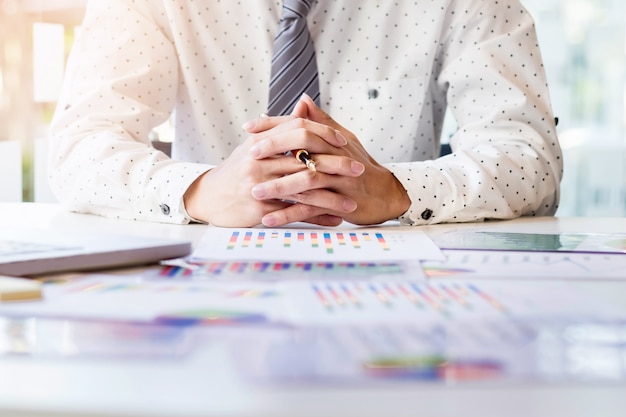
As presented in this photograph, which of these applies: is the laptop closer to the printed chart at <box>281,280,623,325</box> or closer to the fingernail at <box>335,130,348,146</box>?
the printed chart at <box>281,280,623,325</box>

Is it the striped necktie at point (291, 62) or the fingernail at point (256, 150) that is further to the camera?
the striped necktie at point (291, 62)

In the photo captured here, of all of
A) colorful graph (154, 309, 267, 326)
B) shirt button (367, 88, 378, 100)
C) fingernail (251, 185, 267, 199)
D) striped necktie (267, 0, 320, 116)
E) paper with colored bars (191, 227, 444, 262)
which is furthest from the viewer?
shirt button (367, 88, 378, 100)

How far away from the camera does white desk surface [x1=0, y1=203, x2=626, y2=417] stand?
1.07 feet

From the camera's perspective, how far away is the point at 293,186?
1.07m

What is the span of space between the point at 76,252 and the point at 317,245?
285mm

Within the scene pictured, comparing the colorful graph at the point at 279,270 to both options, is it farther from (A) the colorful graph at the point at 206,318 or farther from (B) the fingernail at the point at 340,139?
(B) the fingernail at the point at 340,139

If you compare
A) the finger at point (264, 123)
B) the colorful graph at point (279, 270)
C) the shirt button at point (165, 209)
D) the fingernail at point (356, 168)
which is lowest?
the shirt button at point (165, 209)

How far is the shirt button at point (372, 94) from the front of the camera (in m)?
1.63

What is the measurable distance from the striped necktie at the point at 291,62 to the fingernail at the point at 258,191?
1.47 feet

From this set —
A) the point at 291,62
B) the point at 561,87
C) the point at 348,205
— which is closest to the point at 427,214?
the point at 348,205

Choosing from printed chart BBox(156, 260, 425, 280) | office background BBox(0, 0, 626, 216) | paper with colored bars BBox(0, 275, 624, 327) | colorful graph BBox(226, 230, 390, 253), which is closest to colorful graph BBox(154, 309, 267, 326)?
paper with colored bars BBox(0, 275, 624, 327)

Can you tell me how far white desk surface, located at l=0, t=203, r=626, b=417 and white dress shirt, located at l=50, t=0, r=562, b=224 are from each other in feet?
2.53

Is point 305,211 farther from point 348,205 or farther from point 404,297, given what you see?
point 404,297

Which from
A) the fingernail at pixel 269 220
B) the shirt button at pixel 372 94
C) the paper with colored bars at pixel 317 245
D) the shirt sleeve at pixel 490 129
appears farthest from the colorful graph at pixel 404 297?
the shirt button at pixel 372 94
